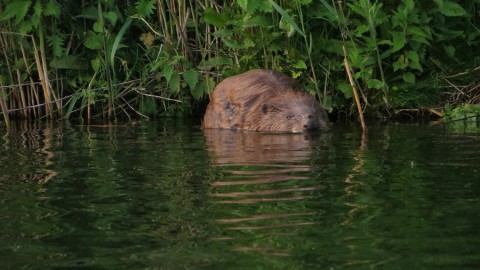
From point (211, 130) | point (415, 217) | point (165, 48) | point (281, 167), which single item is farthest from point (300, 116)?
point (415, 217)

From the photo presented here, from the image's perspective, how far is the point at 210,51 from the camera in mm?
10086

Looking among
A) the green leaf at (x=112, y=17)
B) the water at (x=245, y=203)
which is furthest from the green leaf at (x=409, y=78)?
the green leaf at (x=112, y=17)

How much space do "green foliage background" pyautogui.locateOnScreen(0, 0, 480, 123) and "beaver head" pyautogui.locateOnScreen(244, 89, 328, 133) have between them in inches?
11.6

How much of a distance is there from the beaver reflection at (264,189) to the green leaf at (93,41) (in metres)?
2.45

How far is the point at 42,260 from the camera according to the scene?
380 centimetres

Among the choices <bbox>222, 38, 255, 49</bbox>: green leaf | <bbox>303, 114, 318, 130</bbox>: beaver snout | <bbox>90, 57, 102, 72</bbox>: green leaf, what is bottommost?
<bbox>303, 114, 318, 130</bbox>: beaver snout

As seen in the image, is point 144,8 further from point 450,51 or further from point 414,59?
point 450,51

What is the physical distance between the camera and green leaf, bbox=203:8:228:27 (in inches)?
372

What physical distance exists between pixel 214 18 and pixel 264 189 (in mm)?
4424

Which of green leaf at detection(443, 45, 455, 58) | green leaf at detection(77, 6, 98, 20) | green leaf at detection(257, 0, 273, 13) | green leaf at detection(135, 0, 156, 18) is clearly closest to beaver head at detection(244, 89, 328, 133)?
green leaf at detection(257, 0, 273, 13)

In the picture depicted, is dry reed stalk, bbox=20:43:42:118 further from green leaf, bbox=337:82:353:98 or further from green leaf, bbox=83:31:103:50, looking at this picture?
green leaf, bbox=337:82:353:98

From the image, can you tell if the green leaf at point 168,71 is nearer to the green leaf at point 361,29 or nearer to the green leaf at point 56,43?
the green leaf at point 56,43

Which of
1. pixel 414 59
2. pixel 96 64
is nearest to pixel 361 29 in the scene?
pixel 414 59

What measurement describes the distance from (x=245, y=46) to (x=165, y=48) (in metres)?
1.02
